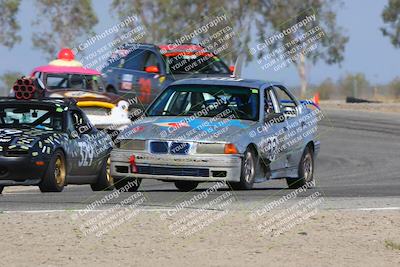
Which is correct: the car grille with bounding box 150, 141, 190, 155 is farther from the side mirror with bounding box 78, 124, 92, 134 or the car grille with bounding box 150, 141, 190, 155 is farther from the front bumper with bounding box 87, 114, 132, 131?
the front bumper with bounding box 87, 114, 132, 131

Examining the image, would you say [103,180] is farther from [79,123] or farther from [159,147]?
[159,147]

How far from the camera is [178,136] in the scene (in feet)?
46.6

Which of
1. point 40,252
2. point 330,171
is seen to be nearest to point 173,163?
point 40,252

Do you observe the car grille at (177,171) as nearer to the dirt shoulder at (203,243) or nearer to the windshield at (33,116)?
the windshield at (33,116)

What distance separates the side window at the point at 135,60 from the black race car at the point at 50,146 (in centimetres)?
911

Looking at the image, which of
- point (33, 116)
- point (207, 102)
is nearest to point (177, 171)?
point (207, 102)

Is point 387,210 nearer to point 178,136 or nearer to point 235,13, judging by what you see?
point 178,136

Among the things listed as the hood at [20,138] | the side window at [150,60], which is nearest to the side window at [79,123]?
the hood at [20,138]

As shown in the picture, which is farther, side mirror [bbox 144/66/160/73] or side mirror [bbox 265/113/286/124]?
side mirror [bbox 144/66/160/73]

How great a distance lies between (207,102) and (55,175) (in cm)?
229

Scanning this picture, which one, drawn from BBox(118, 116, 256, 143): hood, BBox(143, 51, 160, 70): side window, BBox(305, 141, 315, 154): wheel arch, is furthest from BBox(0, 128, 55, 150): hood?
BBox(143, 51, 160, 70): side window

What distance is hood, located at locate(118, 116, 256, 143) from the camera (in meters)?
14.2

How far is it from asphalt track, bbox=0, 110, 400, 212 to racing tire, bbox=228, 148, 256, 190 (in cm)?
13

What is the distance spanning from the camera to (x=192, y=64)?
998 inches
